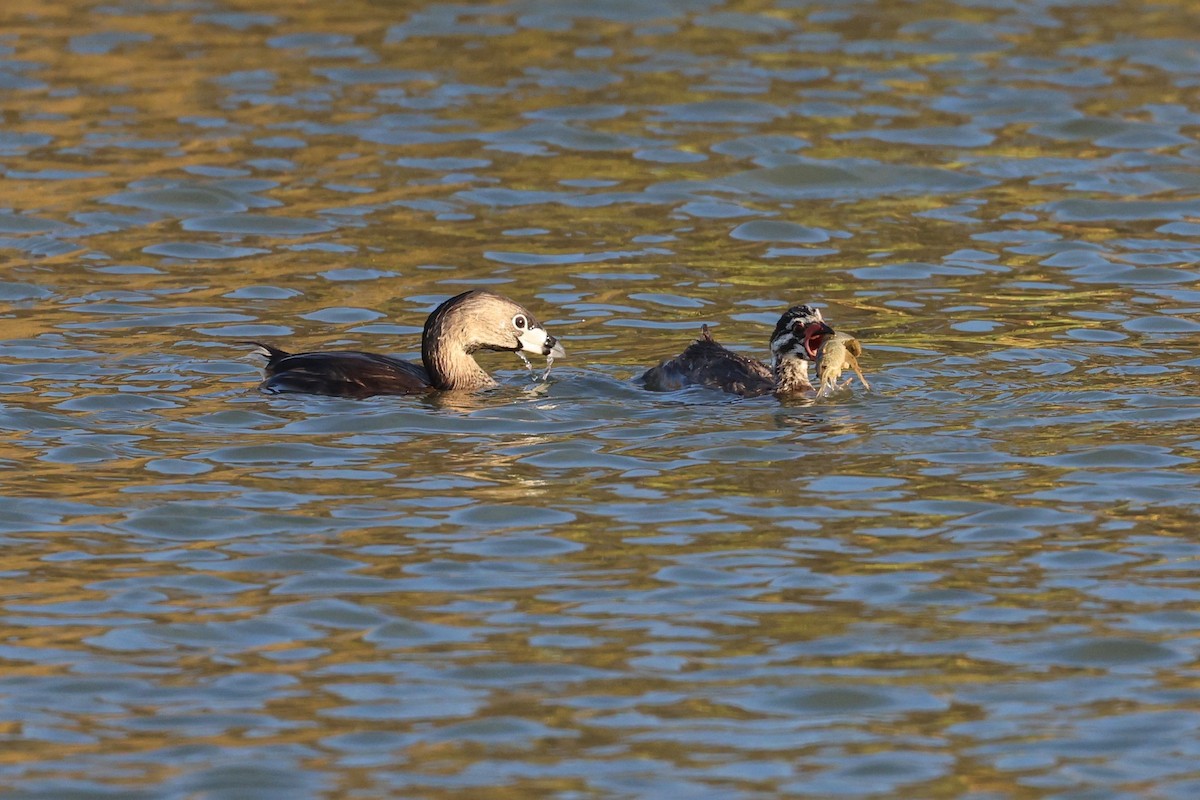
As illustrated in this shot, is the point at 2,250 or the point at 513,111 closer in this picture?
the point at 2,250

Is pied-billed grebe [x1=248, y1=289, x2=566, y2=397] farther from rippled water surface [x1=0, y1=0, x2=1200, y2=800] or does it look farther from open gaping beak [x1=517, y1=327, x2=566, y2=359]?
rippled water surface [x1=0, y1=0, x2=1200, y2=800]

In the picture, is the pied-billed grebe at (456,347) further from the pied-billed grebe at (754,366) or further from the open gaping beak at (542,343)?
the pied-billed grebe at (754,366)

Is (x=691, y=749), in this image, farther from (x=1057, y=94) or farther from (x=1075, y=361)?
(x=1057, y=94)

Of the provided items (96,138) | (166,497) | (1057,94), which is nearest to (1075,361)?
(166,497)

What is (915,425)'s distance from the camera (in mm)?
11492

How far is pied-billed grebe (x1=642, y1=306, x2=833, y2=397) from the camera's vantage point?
12375mm

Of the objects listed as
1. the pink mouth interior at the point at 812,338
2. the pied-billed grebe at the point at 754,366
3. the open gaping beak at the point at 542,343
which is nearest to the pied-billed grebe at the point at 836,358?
the pink mouth interior at the point at 812,338

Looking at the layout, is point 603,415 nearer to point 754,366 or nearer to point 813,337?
point 754,366

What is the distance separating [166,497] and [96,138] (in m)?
9.61

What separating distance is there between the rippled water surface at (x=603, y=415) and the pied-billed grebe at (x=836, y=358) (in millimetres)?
207

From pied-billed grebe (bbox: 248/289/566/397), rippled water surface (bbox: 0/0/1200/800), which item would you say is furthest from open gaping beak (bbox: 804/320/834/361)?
pied-billed grebe (bbox: 248/289/566/397)

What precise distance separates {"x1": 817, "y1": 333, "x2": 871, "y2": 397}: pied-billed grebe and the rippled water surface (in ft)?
0.68

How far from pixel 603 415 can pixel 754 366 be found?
3.92ft

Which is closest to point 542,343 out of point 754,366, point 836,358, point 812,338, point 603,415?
point 603,415
